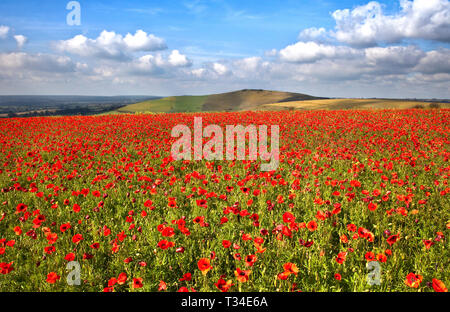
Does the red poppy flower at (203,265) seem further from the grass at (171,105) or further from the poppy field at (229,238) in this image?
the grass at (171,105)

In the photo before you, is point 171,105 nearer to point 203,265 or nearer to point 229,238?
point 229,238

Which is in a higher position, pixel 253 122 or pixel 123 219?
pixel 253 122

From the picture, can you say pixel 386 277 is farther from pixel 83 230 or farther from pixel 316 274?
pixel 83 230

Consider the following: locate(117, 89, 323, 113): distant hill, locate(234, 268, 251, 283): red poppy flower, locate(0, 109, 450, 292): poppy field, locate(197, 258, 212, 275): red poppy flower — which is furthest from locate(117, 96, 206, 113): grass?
locate(234, 268, 251, 283): red poppy flower

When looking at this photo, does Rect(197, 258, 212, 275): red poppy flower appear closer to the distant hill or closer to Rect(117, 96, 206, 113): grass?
Rect(117, 96, 206, 113): grass

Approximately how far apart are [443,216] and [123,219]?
5.31 meters

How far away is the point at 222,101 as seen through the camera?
411 feet

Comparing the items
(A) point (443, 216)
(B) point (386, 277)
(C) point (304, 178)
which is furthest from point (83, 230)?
A: (A) point (443, 216)

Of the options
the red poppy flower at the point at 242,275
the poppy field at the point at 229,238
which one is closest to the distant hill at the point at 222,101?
the poppy field at the point at 229,238

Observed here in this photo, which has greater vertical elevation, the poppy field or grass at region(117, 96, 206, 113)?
grass at region(117, 96, 206, 113)

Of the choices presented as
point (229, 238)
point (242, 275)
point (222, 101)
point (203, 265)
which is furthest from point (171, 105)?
point (242, 275)

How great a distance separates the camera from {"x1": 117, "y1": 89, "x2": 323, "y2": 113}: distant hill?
347 ft

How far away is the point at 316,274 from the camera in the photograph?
9.10ft
